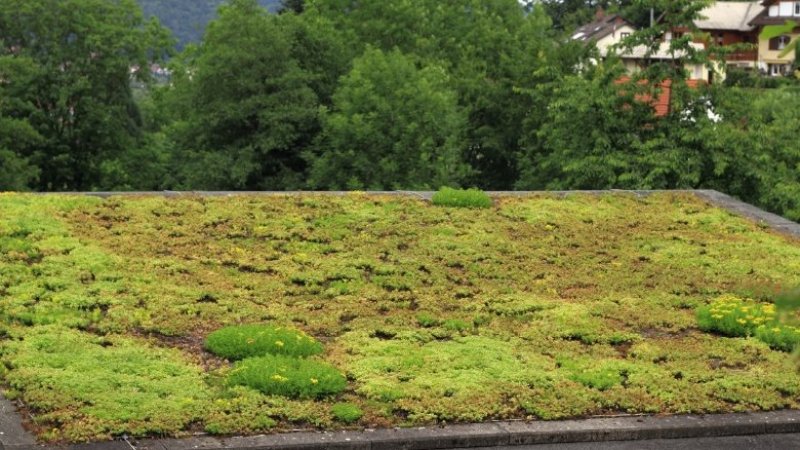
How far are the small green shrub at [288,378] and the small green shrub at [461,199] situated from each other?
7.81 metres

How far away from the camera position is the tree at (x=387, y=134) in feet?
100

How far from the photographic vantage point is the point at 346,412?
7848 mm

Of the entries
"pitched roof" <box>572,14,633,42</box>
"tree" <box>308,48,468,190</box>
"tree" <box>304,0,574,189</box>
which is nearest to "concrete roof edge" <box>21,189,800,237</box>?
"tree" <box>308,48,468,190</box>

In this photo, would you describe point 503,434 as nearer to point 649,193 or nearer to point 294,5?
point 649,193

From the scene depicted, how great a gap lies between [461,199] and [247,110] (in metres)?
16.2

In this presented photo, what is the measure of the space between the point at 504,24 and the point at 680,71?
2096cm

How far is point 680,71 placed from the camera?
24578 millimetres

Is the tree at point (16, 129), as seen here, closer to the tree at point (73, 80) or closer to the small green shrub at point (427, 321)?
the tree at point (73, 80)

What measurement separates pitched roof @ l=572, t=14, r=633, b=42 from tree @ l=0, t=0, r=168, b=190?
39.3 m

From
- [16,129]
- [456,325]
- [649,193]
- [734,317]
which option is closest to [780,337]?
[734,317]

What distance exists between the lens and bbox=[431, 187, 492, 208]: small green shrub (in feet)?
53.3

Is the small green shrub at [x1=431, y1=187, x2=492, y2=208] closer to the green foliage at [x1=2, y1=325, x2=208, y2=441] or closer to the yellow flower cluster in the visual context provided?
the yellow flower cluster

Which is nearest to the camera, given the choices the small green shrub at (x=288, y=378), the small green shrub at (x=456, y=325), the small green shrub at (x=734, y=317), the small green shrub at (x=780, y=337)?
the small green shrub at (x=288, y=378)

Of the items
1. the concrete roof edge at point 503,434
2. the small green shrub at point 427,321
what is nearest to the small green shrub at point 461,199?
the small green shrub at point 427,321
